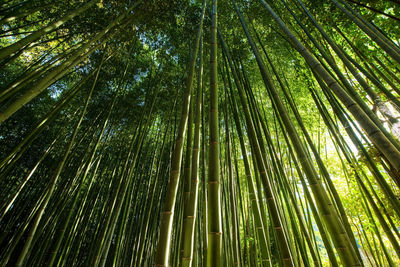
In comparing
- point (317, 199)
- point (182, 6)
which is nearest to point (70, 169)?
point (182, 6)

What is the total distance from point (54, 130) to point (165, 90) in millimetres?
3151

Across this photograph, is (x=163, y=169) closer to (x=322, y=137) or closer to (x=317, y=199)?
(x=317, y=199)

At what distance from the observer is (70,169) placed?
11.3 ft

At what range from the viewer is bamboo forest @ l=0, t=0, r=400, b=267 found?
41.8 inches

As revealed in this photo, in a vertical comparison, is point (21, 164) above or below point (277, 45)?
below

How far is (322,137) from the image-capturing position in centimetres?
477

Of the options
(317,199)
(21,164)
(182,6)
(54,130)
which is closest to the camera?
(317,199)

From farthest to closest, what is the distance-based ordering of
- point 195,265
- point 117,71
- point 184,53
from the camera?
point 117,71 → point 184,53 → point 195,265

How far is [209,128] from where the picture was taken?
108 cm

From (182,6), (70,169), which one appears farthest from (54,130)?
(182,6)

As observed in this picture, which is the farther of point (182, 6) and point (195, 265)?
point (182, 6)

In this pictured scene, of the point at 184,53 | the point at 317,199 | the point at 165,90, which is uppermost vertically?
the point at 184,53

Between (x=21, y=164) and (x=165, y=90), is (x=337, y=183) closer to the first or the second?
(x=165, y=90)

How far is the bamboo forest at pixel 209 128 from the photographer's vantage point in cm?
106
